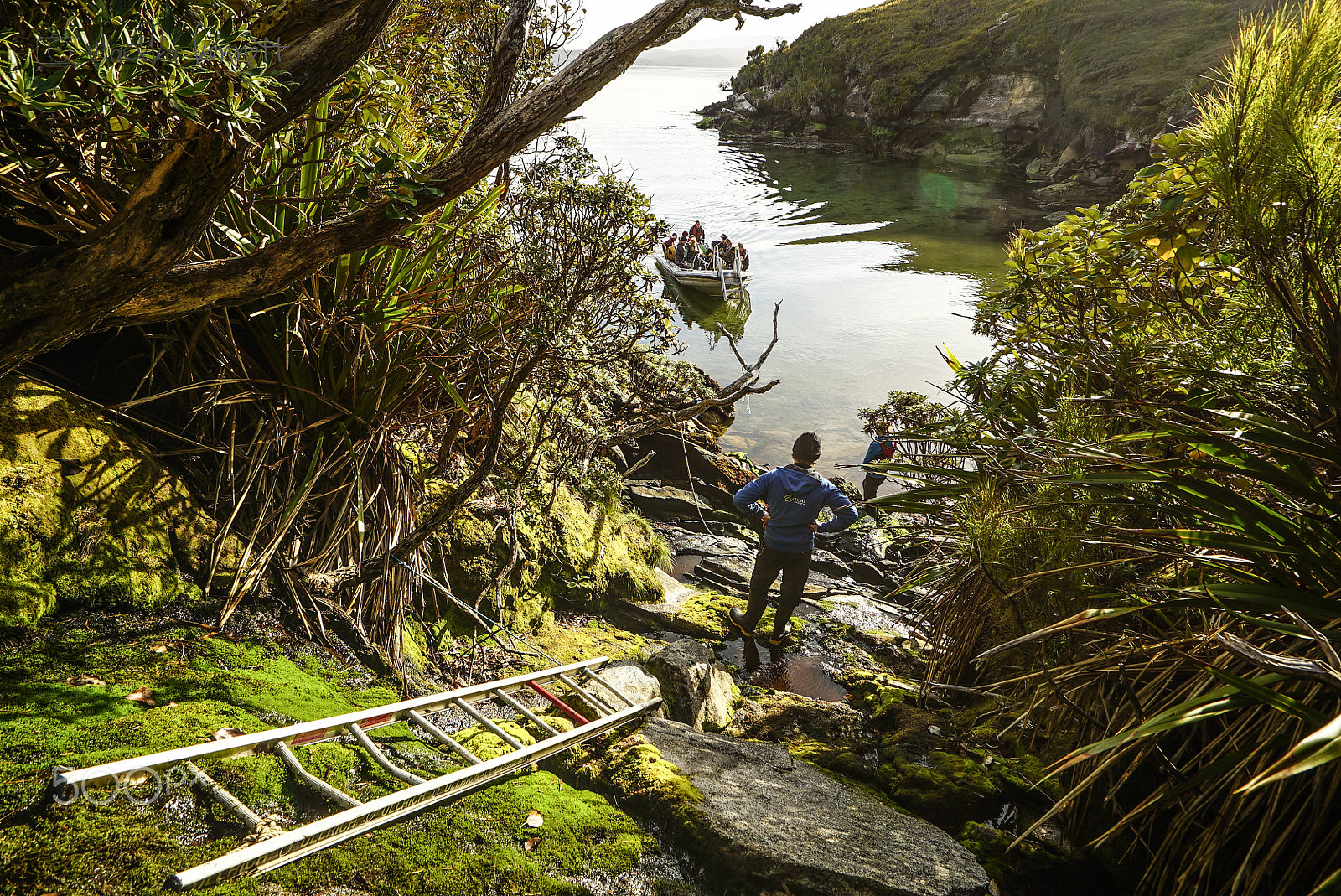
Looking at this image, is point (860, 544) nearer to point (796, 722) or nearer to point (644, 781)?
point (796, 722)

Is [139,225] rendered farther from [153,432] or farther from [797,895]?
[797,895]

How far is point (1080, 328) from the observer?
13.0 feet

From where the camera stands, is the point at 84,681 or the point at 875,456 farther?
the point at 875,456

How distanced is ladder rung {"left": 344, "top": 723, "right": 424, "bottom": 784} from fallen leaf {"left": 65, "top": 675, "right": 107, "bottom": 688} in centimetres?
77

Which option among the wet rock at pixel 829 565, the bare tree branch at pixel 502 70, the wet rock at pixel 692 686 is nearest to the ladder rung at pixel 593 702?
Answer: the wet rock at pixel 692 686

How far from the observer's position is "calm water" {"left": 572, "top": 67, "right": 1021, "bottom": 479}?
19391 mm

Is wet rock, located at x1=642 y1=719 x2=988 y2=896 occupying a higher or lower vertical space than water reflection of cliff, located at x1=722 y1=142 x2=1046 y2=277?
lower

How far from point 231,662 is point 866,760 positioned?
3.29 m

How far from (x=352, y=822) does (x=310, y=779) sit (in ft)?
0.60

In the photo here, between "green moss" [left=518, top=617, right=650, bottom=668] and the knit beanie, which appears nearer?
"green moss" [left=518, top=617, right=650, bottom=668]

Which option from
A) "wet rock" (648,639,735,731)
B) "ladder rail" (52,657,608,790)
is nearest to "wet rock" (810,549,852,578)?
"wet rock" (648,639,735,731)

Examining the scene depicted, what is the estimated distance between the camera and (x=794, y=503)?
613 cm

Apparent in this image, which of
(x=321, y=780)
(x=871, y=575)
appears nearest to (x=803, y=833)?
(x=321, y=780)

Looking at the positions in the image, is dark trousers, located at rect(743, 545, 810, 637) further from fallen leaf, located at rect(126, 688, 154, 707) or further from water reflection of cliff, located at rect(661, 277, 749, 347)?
water reflection of cliff, located at rect(661, 277, 749, 347)
